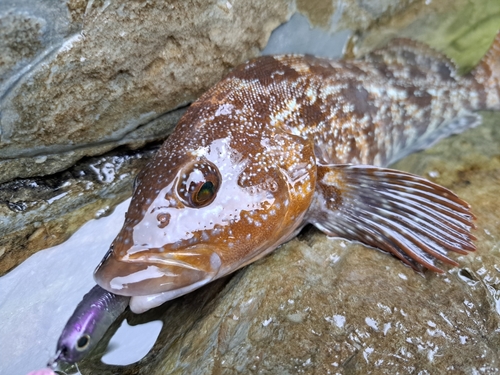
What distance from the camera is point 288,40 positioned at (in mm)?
2846

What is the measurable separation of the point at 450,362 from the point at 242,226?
101 centimetres

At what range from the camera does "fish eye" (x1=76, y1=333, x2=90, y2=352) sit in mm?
1966

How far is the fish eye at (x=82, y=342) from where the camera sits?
77.4 inches

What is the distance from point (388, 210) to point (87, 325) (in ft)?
5.35

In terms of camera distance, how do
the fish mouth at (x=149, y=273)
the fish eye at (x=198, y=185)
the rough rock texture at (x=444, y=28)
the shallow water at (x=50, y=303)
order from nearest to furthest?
the fish mouth at (x=149, y=273)
the fish eye at (x=198, y=185)
the shallow water at (x=50, y=303)
the rough rock texture at (x=444, y=28)

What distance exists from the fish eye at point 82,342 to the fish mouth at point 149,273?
360 millimetres

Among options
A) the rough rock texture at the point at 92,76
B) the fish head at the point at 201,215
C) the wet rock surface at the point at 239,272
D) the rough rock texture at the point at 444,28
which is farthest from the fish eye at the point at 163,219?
the rough rock texture at the point at 444,28

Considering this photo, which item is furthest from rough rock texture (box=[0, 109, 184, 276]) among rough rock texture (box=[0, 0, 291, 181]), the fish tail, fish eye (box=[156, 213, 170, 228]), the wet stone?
the fish tail

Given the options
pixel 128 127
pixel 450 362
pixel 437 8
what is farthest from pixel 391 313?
pixel 437 8

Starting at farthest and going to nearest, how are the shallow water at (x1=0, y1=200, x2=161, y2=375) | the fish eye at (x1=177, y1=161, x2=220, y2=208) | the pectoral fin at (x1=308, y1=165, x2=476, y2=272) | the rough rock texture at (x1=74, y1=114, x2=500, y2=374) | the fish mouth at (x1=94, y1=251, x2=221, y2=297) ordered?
the pectoral fin at (x1=308, y1=165, x2=476, y2=272)
the shallow water at (x1=0, y1=200, x2=161, y2=375)
the fish eye at (x1=177, y1=161, x2=220, y2=208)
the fish mouth at (x1=94, y1=251, x2=221, y2=297)
the rough rock texture at (x1=74, y1=114, x2=500, y2=374)

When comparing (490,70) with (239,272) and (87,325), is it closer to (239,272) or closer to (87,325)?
(239,272)

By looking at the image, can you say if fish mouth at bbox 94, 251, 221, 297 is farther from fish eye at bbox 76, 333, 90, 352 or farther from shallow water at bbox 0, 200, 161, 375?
shallow water at bbox 0, 200, 161, 375

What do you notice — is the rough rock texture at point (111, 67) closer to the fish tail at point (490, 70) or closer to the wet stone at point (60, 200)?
the wet stone at point (60, 200)

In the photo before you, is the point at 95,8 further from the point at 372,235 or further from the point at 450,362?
the point at 450,362
